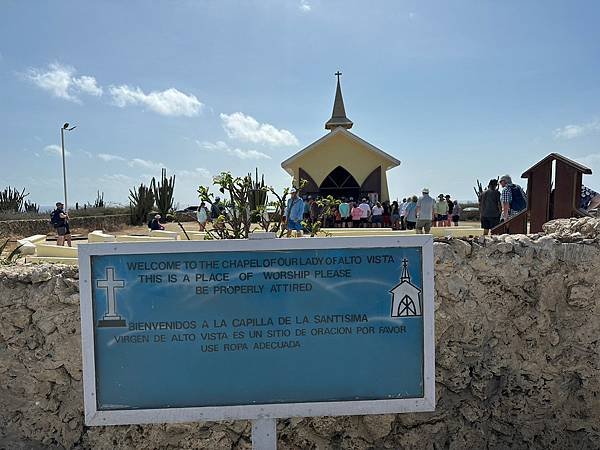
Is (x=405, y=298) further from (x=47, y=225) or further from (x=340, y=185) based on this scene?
(x=340, y=185)

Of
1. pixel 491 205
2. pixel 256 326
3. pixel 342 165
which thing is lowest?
pixel 256 326

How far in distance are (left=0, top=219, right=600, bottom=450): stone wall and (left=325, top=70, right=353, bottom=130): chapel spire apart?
2543 cm

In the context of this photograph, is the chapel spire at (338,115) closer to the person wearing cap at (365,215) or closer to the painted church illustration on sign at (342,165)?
the painted church illustration on sign at (342,165)

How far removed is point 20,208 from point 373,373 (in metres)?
31.0

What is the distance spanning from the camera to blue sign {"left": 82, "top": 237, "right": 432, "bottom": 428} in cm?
217

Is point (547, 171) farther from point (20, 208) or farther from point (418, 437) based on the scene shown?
point (20, 208)

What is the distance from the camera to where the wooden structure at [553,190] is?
679 centimetres

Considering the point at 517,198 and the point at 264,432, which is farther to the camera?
the point at 517,198

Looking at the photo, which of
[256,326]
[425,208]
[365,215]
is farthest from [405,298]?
[365,215]

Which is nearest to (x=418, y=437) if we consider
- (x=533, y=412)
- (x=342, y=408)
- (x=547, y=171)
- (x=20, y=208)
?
(x=533, y=412)

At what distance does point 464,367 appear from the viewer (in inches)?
114

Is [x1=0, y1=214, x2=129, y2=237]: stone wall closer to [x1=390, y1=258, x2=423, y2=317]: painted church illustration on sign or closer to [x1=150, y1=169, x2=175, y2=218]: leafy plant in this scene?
[x1=150, y1=169, x2=175, y2=218]: leafy plant

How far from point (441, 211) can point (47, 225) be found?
16861 mm

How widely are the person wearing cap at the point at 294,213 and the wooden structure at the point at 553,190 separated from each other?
14.0ft
